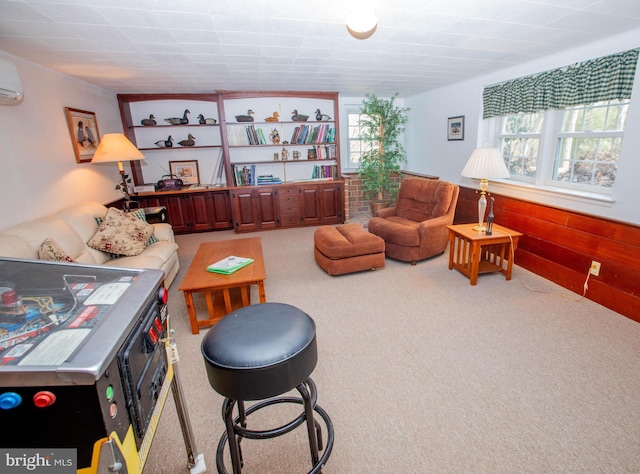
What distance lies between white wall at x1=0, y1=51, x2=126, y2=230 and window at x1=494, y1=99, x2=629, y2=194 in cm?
481

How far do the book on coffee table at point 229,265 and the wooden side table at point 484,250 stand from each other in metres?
2.03

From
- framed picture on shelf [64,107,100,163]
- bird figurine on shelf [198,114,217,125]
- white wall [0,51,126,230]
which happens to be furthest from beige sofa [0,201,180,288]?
bird figurine on shelf [198,114,217,125]

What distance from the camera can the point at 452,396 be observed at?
1.75 meters

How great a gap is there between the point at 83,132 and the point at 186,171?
5.54ft

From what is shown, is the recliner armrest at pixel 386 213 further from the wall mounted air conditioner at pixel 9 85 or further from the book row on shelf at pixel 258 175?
the wall mounted air conditioner at pixel 9 85

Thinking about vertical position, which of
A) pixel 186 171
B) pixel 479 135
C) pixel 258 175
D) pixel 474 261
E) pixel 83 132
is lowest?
pixel 474 261

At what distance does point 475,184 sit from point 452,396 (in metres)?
3.17

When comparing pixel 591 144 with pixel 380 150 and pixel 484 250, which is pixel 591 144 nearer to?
pixel 484 250

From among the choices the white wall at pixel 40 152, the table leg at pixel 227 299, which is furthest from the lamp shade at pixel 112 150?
the table leg at pixel 227 299

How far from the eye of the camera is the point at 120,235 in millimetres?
3020

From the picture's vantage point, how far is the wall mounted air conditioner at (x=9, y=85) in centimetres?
231

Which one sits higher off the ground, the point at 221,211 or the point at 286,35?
the point at 286,35

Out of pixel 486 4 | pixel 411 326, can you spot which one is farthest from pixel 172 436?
pixel 486 4

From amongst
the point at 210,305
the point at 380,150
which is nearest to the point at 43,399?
the point at 210,305
